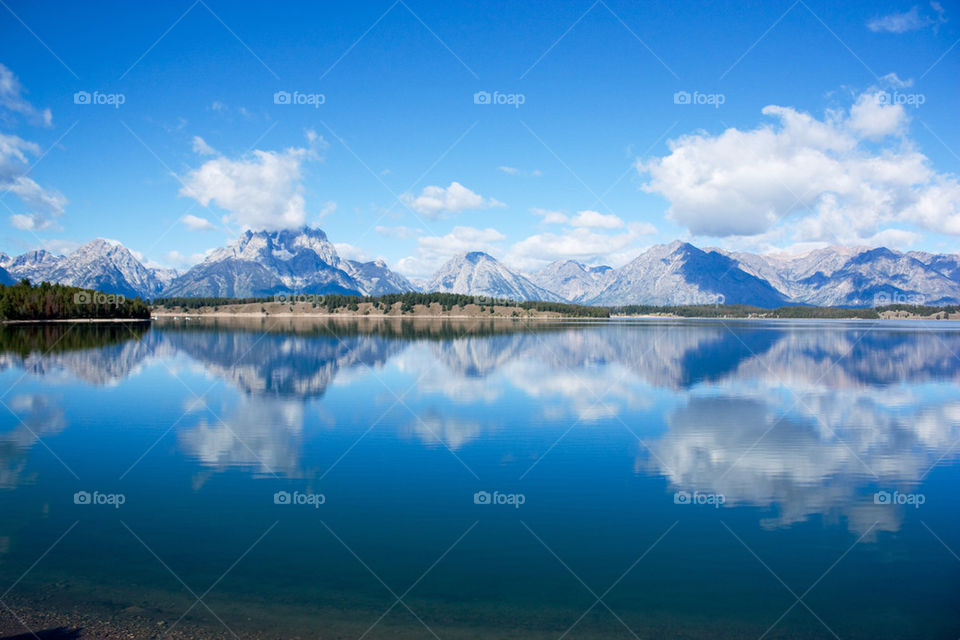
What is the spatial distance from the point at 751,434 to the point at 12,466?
37268 mm

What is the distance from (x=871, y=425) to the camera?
36.6 meters
